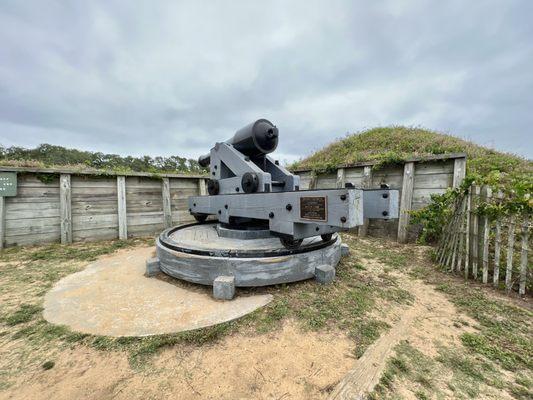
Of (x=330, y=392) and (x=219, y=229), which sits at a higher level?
(x=219, y=229)

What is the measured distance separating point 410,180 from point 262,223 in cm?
443

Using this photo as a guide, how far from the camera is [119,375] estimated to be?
1.78m

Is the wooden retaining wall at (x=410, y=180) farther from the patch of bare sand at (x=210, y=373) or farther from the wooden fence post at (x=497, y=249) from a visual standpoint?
the patch of bare sand at (x=210, y=373)

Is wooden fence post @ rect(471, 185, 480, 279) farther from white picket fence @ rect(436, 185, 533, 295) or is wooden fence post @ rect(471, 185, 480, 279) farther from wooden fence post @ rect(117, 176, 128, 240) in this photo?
wooden fence post @ rect(117, 176, 128, 240)

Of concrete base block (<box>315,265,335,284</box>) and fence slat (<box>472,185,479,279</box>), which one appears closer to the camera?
concrete base block (<box>315,265,335,284</box>)

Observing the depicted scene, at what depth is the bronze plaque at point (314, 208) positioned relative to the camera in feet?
8.54

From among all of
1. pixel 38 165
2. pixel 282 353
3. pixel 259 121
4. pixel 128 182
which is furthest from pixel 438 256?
pixel 38 165

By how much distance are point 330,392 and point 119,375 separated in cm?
162

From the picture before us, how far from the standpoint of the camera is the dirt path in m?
1.65

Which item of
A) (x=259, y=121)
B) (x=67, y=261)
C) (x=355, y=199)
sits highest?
(x=259, y=121)

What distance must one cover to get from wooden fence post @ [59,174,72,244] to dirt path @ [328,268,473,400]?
7.37 metres

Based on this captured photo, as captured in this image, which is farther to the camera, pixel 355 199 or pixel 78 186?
pixel 78 186

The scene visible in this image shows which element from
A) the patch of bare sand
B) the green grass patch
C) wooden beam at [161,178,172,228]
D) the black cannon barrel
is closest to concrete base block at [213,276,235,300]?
the patch of bare sand

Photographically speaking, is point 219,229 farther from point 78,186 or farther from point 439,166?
point 439,166
